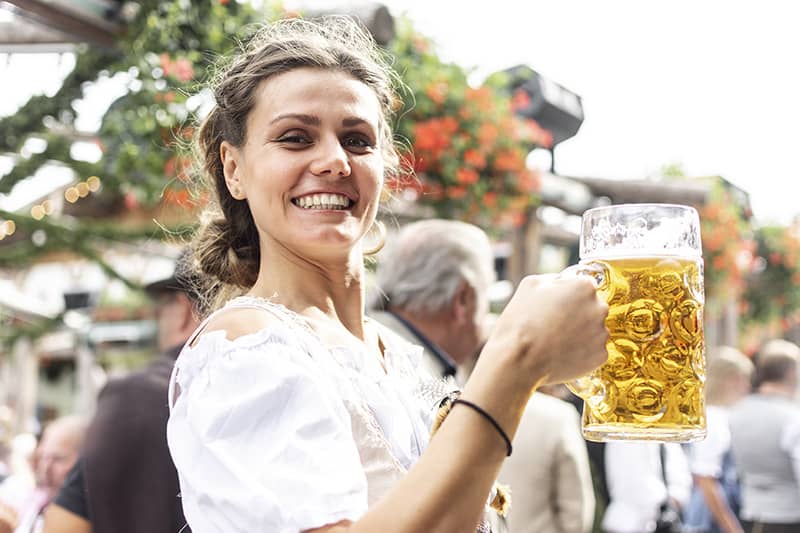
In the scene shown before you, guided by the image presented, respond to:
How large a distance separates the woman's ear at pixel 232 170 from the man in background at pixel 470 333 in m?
1.36

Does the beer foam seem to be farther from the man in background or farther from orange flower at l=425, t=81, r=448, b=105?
orange flower at l=425, t=81, r=448, b=105

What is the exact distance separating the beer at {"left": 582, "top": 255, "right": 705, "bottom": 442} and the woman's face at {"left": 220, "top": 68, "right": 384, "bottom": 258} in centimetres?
32

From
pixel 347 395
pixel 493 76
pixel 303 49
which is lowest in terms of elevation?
pixel 347 395

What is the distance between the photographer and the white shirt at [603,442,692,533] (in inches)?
149

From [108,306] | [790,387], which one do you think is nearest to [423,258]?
[790,387]

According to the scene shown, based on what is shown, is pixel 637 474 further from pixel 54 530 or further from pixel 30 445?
pixel 30 445

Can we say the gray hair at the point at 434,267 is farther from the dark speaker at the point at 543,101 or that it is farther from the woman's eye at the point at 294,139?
the dark speaker at the point at 543,101

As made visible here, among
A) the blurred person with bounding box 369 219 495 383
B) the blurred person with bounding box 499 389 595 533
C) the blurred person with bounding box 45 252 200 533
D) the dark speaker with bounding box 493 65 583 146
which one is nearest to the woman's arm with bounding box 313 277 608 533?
the blurred person with bounding box 45 252 200 533

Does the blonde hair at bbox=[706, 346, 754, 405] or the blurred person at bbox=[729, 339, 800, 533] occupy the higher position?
the blonde hair at bbox=[706, 346, 754, 405]

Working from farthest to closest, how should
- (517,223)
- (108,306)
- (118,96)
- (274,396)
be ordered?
(108,306) < (517,223) < (118,96) < (274,396)

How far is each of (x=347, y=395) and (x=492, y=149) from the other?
139 inches

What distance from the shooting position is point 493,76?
457 centimetres

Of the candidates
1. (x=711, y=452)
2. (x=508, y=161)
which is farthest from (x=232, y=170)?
(x=711, y=452)

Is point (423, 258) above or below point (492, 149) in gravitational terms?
below
